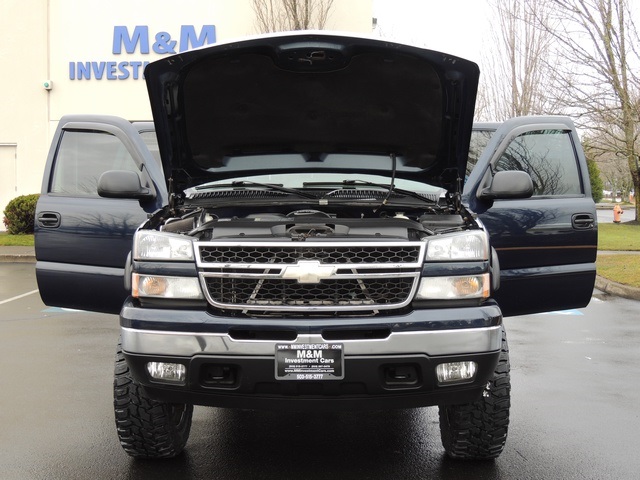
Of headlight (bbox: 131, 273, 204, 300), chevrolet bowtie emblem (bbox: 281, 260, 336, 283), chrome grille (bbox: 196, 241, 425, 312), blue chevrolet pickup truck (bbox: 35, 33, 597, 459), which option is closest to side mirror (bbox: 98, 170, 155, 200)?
blue chevrolet pickup truck (bbox: 35, 33, 597, 459)

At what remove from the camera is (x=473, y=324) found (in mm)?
3467

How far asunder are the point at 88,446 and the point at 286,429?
1.13m

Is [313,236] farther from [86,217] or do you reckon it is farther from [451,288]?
[86,217]

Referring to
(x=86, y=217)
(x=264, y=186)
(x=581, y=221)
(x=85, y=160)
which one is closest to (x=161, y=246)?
(x=264, y=186)

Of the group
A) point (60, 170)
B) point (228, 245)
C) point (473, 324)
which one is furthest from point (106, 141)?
point (473, 324)

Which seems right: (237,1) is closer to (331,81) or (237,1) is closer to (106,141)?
(106,141)

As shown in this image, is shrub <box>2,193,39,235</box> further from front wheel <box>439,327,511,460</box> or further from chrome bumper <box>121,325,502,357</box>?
front wheel <box>439,327,511,460</box>

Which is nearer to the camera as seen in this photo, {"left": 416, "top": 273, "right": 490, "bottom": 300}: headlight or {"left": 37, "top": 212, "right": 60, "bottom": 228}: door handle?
{"left": 416, "top": 273, "right": 490, "bottom": 300}: headlight

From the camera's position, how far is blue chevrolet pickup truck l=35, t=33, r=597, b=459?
344cm

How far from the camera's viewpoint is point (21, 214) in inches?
744

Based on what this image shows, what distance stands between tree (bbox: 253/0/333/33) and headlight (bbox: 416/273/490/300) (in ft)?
61.7

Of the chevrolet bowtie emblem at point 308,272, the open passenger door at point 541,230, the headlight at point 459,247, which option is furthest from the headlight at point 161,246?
the open passenger door at point 541,230

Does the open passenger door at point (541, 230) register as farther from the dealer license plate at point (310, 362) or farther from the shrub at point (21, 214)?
the shrub at point (21, 214)

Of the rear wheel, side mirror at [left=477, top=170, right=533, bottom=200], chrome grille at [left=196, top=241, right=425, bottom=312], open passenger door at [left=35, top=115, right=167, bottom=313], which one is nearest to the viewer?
chrome grille at [left=196, top=241, right=425, bottom=312]
